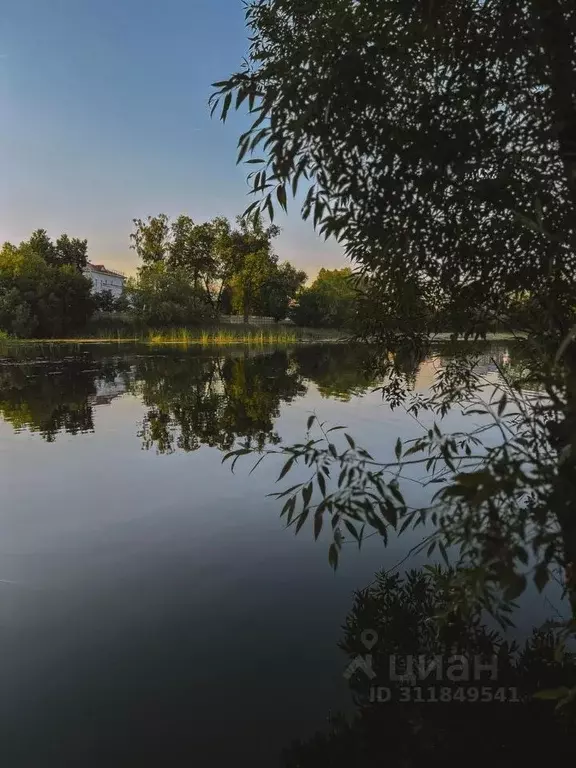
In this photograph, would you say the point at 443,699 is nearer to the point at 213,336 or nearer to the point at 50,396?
the point at 50,396

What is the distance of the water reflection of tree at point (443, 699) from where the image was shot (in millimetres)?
3191

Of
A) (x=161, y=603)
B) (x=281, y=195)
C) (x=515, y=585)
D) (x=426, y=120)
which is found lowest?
(x=161, y=603)

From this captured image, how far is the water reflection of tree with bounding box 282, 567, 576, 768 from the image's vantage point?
3.19 meters

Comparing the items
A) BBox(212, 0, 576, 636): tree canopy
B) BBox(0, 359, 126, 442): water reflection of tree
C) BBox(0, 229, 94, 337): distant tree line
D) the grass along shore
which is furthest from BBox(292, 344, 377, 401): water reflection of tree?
BBox(0, 229, 94, 337): distant tree line

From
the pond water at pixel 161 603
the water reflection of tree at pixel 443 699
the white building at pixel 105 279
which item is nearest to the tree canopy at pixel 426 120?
the water reflection of tree at pixel 443 699

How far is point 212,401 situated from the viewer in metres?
15.8

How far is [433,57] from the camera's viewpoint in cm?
314

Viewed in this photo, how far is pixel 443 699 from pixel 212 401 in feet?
41.7

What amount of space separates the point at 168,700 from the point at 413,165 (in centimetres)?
368

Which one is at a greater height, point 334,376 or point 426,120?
point 426,120

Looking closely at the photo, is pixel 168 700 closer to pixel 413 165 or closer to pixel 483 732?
pixel 483 732

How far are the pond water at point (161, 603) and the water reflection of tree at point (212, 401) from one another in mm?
171

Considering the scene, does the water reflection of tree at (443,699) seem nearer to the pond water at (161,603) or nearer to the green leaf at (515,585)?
the pond water at (161,603)
